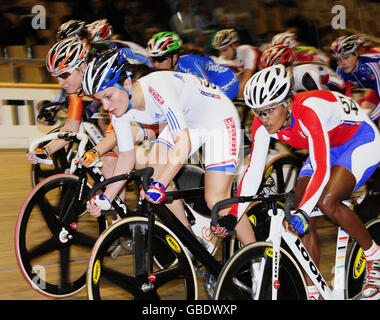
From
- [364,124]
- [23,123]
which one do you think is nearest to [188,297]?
[364,124]

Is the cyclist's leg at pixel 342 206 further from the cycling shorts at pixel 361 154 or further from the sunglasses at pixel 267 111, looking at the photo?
the sunglasses at pixel 267 111

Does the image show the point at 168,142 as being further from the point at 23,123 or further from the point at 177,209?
the point at 23,123

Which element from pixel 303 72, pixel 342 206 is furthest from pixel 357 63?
pixel 342 206

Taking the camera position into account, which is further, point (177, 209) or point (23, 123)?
point (23, 123)

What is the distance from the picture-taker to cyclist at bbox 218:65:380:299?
9.27 feet

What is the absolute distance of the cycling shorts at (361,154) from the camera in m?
3.12

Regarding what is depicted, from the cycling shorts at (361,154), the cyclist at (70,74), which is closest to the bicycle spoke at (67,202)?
the cyclist at (70,74)

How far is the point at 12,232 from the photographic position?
4.97m

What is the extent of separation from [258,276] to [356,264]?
0.91 m

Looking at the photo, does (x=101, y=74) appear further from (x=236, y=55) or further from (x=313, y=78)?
(x=236, y=55)

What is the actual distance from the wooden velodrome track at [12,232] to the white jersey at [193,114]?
1.05 meters

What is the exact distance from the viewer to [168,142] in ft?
11.9

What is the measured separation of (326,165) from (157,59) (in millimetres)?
2592

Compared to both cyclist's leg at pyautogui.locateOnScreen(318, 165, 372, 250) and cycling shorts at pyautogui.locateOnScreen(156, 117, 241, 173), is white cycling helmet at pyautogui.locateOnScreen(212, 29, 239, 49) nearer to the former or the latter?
cycling shorts at pyautogui.locateOnScreen(156, 117, 241, 173)
